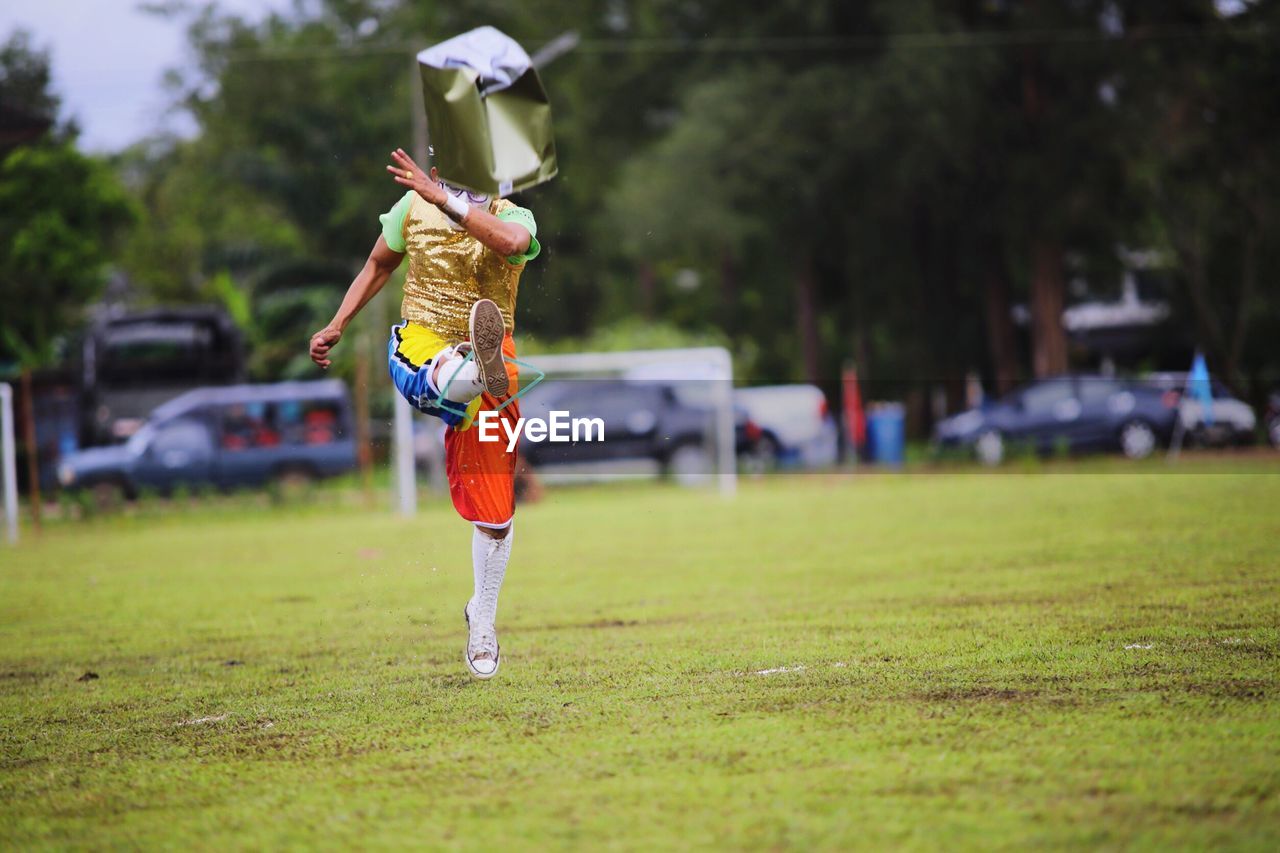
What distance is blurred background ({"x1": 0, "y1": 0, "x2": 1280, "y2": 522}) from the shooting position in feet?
90.7

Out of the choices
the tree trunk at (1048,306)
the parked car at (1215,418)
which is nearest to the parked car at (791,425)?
the tree trunk at (1048,306)

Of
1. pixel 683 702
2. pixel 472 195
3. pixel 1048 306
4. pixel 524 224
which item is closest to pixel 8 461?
pixel 472 195

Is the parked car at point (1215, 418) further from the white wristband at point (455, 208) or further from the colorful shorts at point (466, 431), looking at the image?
the white wristband at point (455, 208)

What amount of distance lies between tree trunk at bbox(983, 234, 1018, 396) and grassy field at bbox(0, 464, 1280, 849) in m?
24.7

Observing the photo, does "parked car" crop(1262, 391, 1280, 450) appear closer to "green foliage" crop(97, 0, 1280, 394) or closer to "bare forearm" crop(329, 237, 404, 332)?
"green foliage" crop(97, 0, 1280, 394)

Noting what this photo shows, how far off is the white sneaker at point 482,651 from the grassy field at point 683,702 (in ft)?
0.30

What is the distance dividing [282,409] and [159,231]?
3356 cm

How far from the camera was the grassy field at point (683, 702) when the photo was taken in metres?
3.97

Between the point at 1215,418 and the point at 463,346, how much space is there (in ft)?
80.5

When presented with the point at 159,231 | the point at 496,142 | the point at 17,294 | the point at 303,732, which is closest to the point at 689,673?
the point at 303,732

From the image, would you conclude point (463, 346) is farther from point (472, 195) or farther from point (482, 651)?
point (482, 651)

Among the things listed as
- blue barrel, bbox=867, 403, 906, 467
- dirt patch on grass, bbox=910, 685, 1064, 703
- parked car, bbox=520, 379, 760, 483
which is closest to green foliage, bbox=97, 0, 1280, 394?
parked car, bbox=520, 379, 760, 483

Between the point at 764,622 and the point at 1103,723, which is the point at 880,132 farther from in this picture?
the point at 1103,723

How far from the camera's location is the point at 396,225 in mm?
6461
